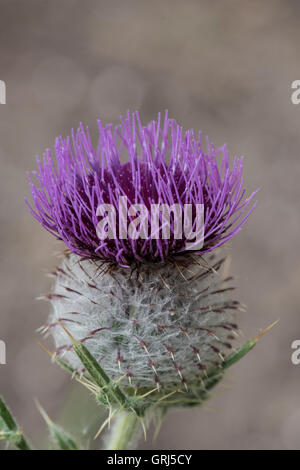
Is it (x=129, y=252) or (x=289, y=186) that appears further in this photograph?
(x=289, y=186)

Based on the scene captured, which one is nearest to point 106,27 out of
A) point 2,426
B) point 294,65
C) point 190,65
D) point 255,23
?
point 190,65

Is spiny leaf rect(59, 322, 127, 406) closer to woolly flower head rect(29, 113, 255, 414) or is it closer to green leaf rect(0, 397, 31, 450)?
woolly flower head rect(29, 113, 255, 414)

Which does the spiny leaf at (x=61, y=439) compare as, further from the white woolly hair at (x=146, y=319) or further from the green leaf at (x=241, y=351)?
the green leaf at (x=241, y=351)

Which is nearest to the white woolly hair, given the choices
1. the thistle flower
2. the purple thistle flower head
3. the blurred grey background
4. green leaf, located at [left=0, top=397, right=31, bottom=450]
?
the thistle flower

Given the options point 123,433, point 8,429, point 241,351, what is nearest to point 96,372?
point 8,429

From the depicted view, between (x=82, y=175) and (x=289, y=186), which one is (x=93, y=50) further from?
(x=82, y=175)

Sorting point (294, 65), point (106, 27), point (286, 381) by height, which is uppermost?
point (106, 27)

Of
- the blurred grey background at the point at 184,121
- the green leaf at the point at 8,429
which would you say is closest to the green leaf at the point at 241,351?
the green leaf at the point at 8,429

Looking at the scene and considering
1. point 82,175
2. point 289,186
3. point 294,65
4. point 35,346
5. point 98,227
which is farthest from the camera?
point 294,65
